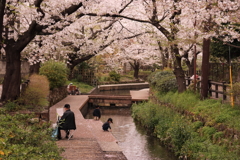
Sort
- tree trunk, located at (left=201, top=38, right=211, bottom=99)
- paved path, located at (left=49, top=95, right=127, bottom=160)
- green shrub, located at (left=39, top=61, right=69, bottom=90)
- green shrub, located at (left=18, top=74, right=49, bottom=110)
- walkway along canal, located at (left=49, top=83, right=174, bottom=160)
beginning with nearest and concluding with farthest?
paved path, located at (left=49, top=95, right=127, bottom=160) → walkway along canal, located at (left=49, top=83, right=174, bottom=160) → green shrub, located at (left=18, top=74, right=49, bottom=110) → tree trunk, located at (left=201, top=38, right=211, bottom=99) → green shrub, located at (left=39, top=61, right=69, bottom=90)

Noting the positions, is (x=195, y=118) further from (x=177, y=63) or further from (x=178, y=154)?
(x=177, y=63)

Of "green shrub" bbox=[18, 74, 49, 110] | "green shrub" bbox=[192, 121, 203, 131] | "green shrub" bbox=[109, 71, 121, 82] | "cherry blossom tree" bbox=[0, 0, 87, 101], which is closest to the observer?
"green shrub" bbox=[192, 121, 203, 131]

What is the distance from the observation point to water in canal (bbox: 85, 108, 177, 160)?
477 inches

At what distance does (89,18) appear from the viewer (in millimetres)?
26859

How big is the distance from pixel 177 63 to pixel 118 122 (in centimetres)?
472

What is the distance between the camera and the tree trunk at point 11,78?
1371 cm

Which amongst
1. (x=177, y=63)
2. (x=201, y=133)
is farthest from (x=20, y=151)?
(x=177, y=63)

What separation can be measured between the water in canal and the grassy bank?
0.38 meters

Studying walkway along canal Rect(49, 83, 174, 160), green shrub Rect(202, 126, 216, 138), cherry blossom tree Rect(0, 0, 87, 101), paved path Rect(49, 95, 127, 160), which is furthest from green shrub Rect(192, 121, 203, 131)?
cherry blossom tree Rect(0, 0, 87, 101)

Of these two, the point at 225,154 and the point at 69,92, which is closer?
the point at 225,154

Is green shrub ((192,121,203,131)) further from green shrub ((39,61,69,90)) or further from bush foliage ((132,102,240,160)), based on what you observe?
green shrub ((39,61,69,90))

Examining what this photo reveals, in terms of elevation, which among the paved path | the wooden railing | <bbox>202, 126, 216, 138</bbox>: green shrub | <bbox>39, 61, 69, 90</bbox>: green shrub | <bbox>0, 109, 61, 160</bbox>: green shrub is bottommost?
the paved path

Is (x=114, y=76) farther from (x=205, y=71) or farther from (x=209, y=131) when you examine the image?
(x=209, y=131)

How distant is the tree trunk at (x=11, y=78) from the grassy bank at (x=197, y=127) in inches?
247
